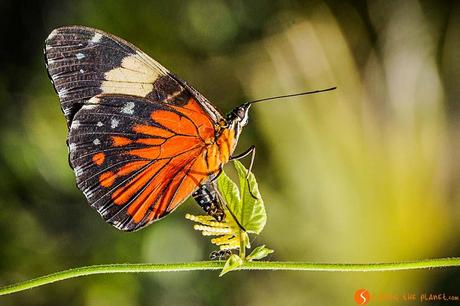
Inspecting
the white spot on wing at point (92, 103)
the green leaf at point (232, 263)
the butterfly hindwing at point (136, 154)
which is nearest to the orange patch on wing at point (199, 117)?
the butterfly hindwing at point (136, 154)

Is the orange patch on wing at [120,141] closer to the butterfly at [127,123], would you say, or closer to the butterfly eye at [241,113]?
the butterfly at [127,123]

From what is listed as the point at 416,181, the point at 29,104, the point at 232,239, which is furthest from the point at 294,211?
the point at 232,239

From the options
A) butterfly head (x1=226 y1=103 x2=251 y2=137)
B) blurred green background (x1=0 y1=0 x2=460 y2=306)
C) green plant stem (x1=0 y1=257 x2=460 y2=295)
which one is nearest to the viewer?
green plant stem (x1=0 y1=257 x2=460 y2=295)

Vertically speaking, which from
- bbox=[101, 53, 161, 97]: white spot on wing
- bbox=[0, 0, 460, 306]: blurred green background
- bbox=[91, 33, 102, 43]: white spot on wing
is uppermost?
bbox=[91, 33, 102, 43]: white spot on wing

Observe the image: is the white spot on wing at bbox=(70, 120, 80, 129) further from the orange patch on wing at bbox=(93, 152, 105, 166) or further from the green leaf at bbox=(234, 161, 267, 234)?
the green leaf at bbox=(234, 161, 267, 234)

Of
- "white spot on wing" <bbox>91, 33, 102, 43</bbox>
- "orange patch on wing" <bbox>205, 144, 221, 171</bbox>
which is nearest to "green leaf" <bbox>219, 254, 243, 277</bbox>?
"orange patch on wing" <bbox>205, 144, 221, 171</bbox>

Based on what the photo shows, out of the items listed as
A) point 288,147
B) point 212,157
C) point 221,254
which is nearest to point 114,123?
point 212,157

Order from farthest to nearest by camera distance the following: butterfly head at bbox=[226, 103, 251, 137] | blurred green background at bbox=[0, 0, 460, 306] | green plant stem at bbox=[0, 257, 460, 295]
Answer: blurred green background at bbox=[0, 0, 460, 306]
butterfly head at bbox=[226, 103, 251, 137]
green plant stem at bbox=[0, 257, 460, 295]
